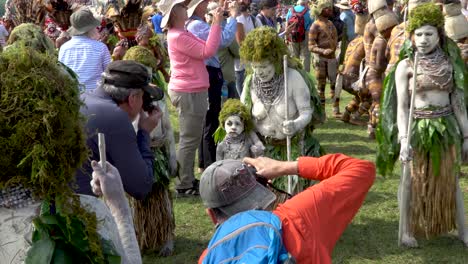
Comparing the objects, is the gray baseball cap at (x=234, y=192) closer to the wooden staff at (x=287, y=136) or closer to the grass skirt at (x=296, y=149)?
the wooden staff at (x=287, y=136)

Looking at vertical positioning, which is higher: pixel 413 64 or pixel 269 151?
pixel 413 64

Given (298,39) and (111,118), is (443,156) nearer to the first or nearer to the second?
(111,118)

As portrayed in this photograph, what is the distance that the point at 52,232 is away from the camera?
1752mm

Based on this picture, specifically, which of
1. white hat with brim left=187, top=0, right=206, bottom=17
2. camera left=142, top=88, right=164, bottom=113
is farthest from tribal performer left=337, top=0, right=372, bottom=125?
camera left=142, top=88, right=164, bottom=113

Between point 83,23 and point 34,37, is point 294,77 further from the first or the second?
point 83,23

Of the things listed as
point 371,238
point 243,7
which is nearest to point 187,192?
point 371,238

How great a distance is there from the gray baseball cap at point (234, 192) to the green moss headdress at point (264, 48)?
105 inches

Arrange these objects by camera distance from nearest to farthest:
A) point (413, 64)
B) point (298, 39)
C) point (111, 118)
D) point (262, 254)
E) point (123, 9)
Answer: point (262, 254), point (111, 118), point (413, 64), point (123, 9), point (298, 39)

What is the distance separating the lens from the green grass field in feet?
15.9

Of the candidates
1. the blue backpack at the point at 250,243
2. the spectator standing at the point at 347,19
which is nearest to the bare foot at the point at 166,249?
the blue backpack at the point at 250,243

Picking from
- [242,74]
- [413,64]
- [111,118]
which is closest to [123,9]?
[242,74]

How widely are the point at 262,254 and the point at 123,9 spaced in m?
5.85

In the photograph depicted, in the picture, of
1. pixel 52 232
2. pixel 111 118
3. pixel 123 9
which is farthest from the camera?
pixel 123 9

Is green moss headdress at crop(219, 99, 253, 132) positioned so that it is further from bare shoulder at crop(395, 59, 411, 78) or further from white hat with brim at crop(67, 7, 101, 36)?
white hat with brim at crop(67, 7, 101, 36)
